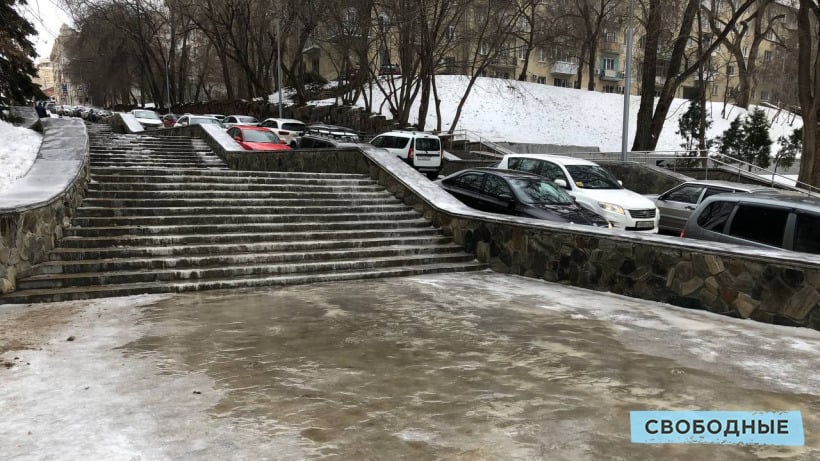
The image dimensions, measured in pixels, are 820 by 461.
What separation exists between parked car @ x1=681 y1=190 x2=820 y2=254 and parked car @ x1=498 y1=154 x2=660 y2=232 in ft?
11.5

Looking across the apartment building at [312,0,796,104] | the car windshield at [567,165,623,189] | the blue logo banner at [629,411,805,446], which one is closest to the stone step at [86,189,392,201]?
the car windshield at [567,165,623,189]

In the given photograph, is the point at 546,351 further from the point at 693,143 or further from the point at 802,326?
the point at 693,143

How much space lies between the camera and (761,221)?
7438mm

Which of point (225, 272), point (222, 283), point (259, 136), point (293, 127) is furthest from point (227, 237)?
point (293, 127)

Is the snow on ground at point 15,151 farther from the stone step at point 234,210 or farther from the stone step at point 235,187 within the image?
the stone step at point 234,210

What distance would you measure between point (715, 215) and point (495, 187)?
441 centimetres

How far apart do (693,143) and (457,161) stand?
1696cm

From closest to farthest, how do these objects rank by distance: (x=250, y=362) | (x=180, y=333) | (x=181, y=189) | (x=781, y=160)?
(x=250, y=362), (x=180, y=333), (x=181, y=189), (x=781, y=160)

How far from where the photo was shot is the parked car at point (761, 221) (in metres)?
7.00

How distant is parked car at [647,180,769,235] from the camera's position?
1298cm

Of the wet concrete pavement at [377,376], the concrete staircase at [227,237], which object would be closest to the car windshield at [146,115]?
the concrete staircase at [227,237]

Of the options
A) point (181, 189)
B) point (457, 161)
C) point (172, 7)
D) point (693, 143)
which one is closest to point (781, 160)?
point (693, 143)

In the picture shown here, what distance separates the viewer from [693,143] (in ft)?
107

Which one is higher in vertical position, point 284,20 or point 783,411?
point 284,20
